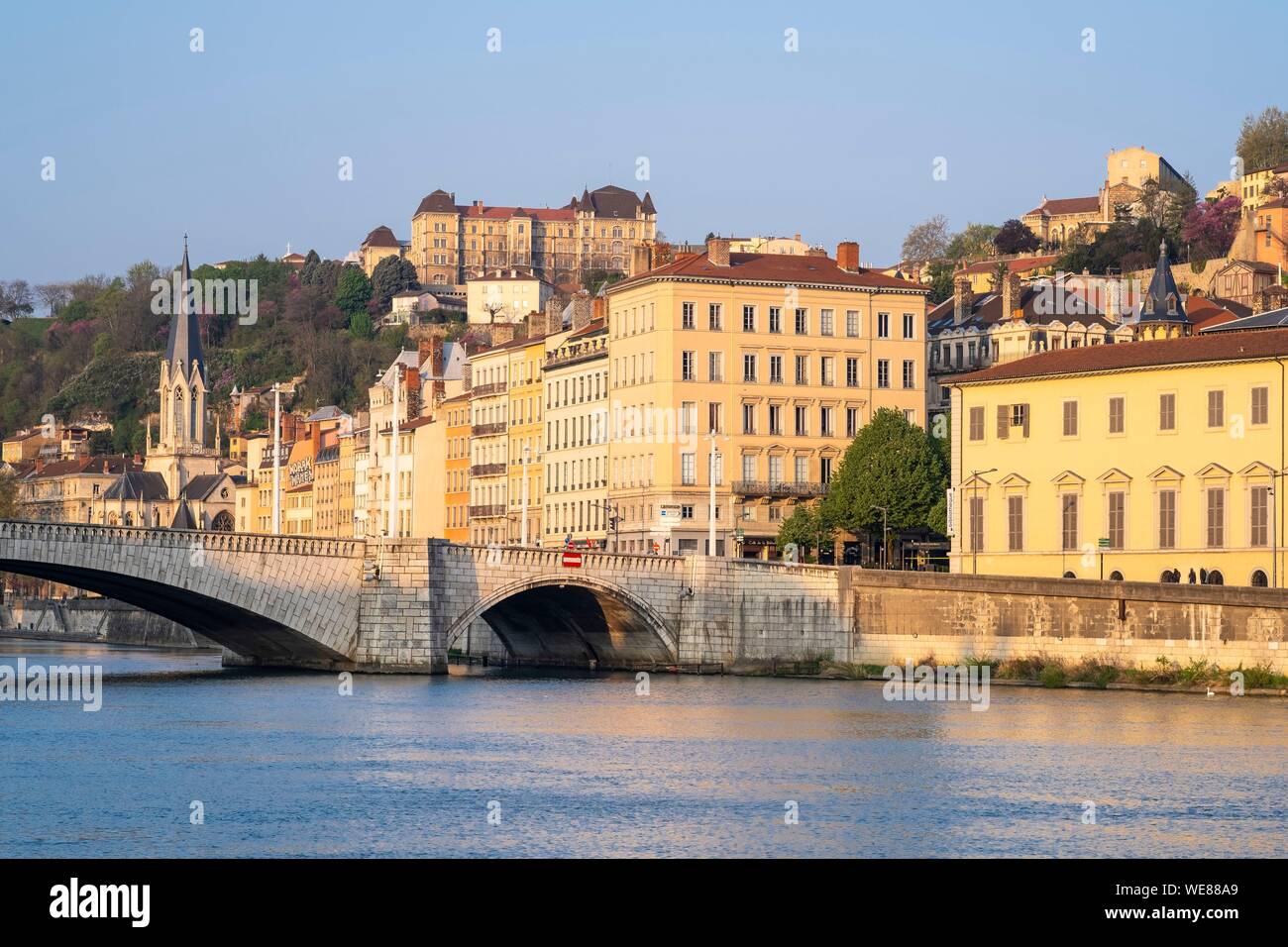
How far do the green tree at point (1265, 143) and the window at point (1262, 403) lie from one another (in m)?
113

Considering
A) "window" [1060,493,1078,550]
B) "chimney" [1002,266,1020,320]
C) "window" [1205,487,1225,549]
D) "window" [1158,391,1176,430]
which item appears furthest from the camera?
"chimney" [1002,266,1020,320]

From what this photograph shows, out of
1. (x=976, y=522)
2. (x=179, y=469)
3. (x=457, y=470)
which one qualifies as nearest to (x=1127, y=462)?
(x=976, y=522)

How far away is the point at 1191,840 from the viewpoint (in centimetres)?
3453

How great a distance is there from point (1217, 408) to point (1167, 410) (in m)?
1.66

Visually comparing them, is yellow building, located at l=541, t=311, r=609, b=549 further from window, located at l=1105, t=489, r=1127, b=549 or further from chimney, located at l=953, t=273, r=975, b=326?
window, located at l=1105, t=489, r=1127, b=549

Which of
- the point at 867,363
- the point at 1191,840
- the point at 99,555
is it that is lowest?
the point at 1191,840

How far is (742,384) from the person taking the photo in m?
89.6

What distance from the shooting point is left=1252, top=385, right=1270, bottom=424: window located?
2519 inches

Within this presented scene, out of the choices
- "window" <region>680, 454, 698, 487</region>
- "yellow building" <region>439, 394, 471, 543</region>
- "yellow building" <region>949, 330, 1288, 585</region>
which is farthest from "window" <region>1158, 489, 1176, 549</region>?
"yellow building" <region>439, 394, 471, 543</region>

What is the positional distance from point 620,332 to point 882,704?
37.0 meters

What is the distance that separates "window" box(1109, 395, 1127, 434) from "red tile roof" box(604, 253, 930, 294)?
23.6 m
